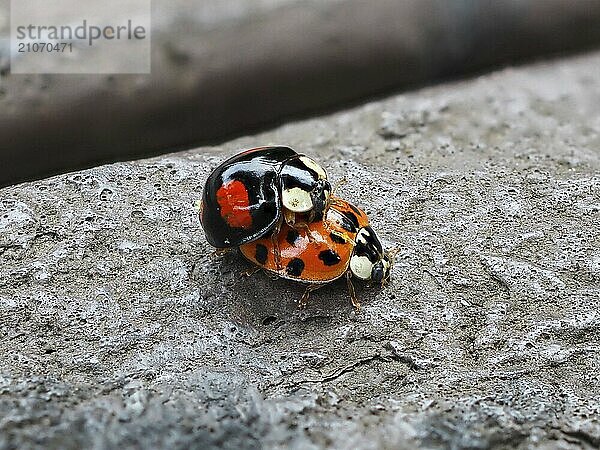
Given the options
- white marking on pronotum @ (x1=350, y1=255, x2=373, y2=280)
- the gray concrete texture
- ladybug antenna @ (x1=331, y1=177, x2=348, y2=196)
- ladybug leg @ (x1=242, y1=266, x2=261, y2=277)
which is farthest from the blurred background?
white marking on pronotum @ (x1=350, y1=255, x2=373, y2=280)

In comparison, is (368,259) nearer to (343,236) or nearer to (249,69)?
(343,236)

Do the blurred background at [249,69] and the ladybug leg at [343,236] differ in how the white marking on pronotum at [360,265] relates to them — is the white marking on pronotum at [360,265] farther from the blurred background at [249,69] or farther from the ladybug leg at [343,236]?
the blurred background at [249,69]

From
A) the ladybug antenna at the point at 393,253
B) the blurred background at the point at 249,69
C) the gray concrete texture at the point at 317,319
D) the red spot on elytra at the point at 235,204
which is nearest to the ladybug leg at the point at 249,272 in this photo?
the gray concrete texture at the point at 317,319

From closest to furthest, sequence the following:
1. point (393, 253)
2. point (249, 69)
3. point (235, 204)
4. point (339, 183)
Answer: point (235, 204)
point (393, 253)
point (339, 183)
point (249, 69)

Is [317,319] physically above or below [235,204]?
below

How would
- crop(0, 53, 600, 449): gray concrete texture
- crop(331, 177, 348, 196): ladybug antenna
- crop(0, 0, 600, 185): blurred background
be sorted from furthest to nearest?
crop(0, 0, 600, 185): blurred background
crop(331, 177, 348, 196): ladybug antenna
crop(0, 53, 600, 449): gray concrete texture

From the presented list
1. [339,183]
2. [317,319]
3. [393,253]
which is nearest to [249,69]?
[339,183]

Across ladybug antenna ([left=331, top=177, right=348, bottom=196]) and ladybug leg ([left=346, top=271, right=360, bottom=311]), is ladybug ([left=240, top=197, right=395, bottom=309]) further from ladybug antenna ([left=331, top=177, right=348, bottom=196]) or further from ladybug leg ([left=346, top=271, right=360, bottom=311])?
ladybug antenna ([left=331, top=177, right=348, bottom=196])
